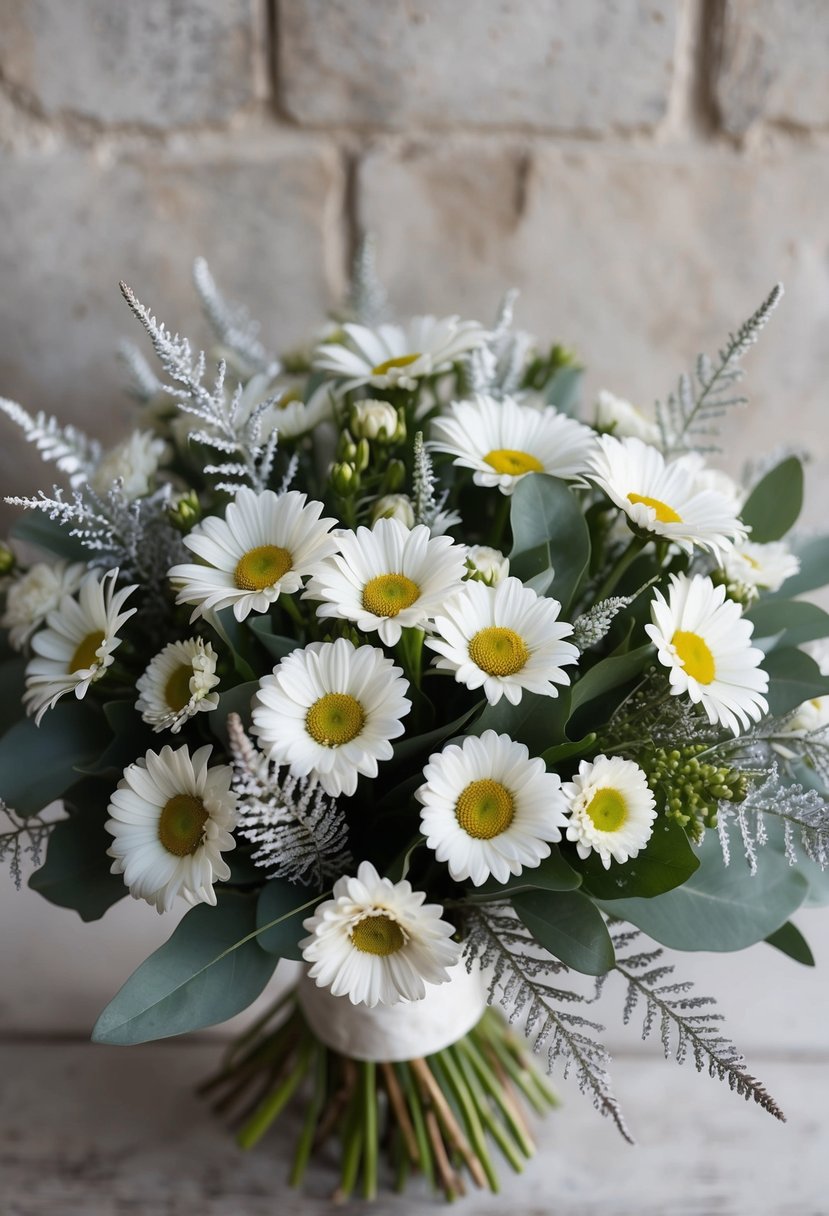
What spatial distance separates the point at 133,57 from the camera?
81 centimetres

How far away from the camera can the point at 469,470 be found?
0.60m

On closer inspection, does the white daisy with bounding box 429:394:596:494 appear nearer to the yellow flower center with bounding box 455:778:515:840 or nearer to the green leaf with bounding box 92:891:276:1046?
the yellow flower center with bounding box 455:778:515:840

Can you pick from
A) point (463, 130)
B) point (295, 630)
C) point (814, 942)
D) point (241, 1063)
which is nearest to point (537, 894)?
point (295, 630)

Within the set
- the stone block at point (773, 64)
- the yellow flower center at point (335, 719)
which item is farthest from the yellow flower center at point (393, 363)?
the stone block at point (773, 64)

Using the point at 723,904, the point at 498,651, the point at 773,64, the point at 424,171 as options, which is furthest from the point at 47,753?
the point at 773,64

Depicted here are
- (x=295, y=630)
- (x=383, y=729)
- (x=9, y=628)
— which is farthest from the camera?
(x=9, y=628)

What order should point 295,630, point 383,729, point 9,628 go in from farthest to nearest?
point 9,628
point 295,630
point 383,729

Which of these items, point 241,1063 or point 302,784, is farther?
point 241,1063

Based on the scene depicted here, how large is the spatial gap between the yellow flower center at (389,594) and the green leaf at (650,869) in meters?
0.16

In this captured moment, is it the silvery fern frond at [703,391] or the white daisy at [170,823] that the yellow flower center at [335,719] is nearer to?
the white daisy at [170,823]

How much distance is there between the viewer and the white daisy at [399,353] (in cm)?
57

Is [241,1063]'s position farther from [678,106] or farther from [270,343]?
[678,106]

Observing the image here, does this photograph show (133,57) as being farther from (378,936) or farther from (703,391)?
Answer: (378,936)

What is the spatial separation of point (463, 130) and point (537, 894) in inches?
26.2
